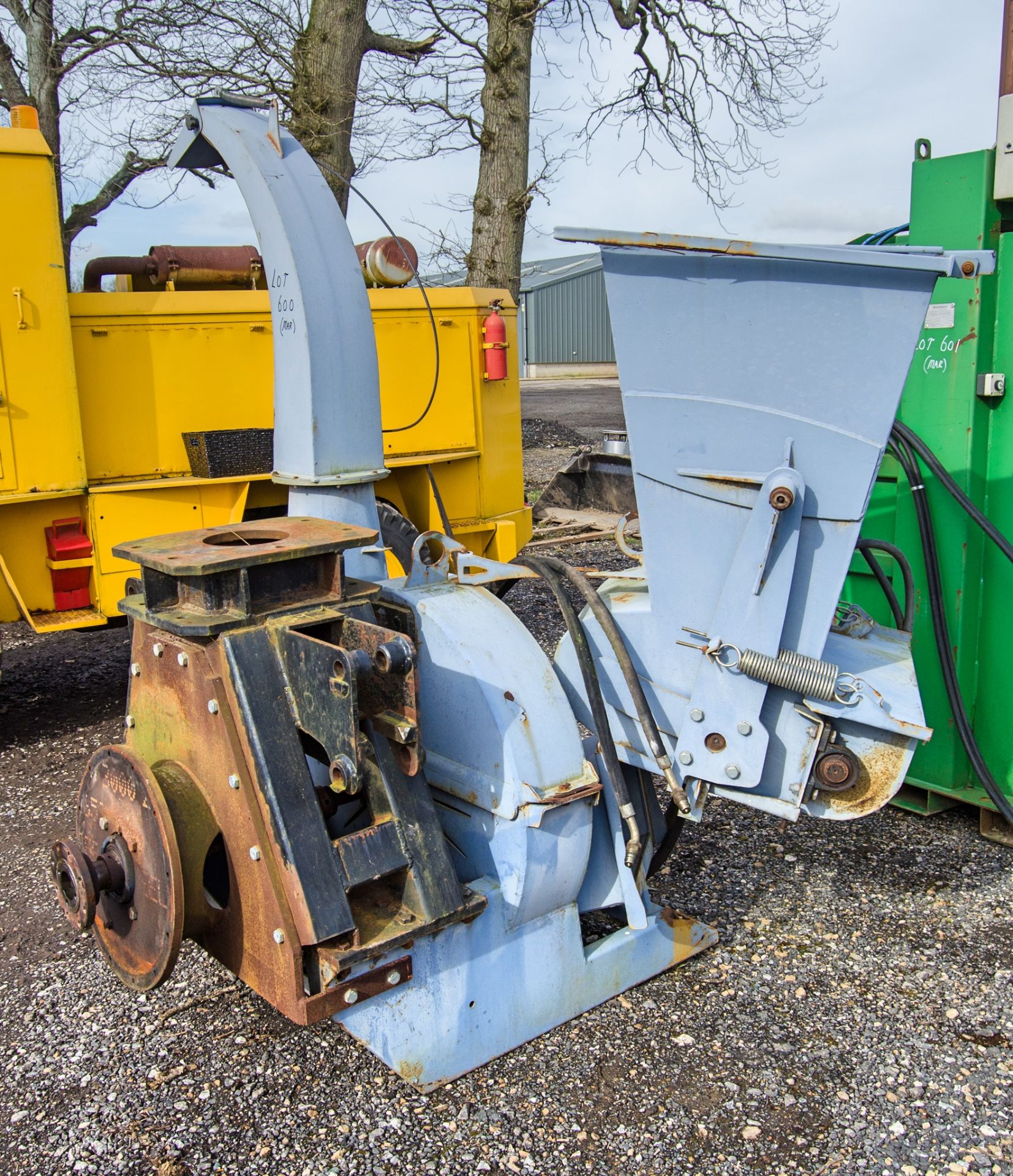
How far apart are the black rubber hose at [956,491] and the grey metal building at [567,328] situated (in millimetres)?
29192

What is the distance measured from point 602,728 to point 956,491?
52.6 inches

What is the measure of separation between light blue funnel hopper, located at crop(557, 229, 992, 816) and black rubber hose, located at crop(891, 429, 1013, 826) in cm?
84

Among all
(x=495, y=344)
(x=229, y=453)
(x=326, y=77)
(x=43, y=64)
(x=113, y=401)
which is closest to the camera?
(x=113, y=401)

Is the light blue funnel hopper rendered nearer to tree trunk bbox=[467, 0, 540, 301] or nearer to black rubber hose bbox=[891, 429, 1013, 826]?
black rubber hose bbox=[891, 429, 1013, 826]

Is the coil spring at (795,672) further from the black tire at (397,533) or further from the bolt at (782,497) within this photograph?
the black tire at (397,533)

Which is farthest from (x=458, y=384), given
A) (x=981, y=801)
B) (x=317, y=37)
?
(x=317, y=37)

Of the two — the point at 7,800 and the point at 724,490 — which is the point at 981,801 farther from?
the point at 7,800

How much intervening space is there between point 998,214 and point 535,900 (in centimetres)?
240

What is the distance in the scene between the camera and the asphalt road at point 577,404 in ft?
59.3

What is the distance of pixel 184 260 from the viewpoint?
477cm

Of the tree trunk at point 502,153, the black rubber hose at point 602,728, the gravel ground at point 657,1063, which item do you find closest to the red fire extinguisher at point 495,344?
the gravel ground at point 657,1063

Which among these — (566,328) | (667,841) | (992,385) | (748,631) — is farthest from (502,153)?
(566,328)

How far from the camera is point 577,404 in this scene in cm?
2180

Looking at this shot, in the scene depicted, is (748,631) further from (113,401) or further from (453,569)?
(113,401)
